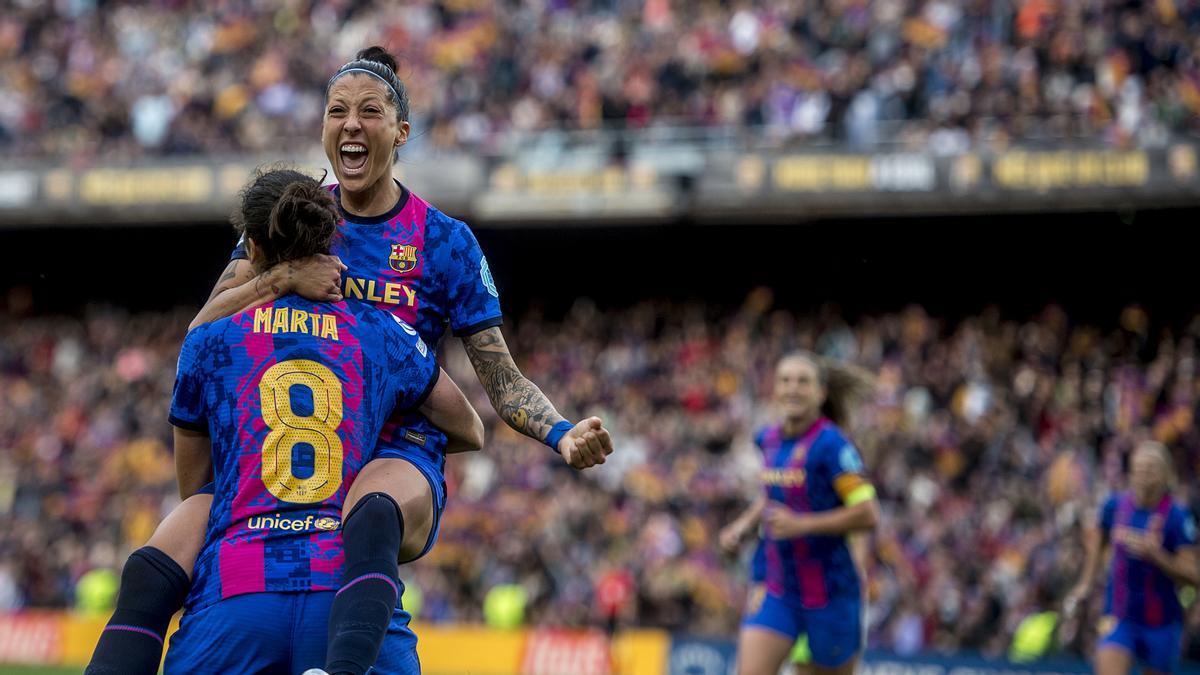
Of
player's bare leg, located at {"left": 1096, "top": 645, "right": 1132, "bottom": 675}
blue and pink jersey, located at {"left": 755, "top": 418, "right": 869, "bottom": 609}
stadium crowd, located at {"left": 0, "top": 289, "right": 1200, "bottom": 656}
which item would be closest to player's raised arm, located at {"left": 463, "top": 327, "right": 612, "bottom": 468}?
blue and pink jersey, located at {"left": 755, "top": 418, "right": 869, "bottom": 609}

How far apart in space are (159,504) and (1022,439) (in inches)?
423

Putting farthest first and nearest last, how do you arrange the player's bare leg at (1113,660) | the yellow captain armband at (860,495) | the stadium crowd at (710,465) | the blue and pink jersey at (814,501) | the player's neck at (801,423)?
the stadium crowd at (710,465) → the player's bare leg at (1113,660) → the player's neck at (801,423) → the blue and pink jersey at (814,501) → the yellow captain armband at (860,495)

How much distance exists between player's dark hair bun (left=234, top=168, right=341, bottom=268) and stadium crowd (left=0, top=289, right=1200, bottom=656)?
12061 millimetres

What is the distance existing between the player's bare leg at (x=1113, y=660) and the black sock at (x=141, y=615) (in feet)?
24.9

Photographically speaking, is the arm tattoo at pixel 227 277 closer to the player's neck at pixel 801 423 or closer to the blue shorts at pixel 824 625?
the blue shorts at pixel 824 625

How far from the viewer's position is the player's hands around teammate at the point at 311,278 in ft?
12.8

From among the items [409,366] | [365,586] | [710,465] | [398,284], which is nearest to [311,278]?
[409,366]

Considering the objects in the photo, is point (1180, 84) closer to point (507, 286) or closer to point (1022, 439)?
point (1022, 439)

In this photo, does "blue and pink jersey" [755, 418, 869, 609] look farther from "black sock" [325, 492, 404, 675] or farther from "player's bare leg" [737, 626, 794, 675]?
"black sock" [325, 492, 404, 675]

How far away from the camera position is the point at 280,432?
3.73 m

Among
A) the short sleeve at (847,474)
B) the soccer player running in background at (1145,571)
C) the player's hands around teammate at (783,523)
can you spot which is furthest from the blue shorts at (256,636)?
the soccer player running in background at (1145,571)

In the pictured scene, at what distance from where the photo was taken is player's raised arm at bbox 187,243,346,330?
3902mm

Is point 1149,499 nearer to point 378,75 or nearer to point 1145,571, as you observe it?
point 1145,571

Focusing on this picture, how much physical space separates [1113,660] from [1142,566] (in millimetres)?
689
